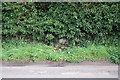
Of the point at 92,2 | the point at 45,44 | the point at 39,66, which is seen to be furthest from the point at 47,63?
the point at 92,2

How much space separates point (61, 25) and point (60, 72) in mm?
1887

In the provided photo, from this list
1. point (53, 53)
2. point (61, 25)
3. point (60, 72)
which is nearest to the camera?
point (60, 72)

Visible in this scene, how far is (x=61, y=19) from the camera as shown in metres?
6.46

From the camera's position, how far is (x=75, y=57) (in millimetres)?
5770

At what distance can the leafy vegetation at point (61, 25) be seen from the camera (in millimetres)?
6359

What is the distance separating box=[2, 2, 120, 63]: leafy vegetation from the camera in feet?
20.9

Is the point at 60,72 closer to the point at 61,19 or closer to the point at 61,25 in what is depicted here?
the point at 61,25

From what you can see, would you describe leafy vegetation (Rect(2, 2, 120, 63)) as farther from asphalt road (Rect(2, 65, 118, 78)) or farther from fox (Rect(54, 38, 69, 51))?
asphalt road (Rect(2, 65, 118, 78))

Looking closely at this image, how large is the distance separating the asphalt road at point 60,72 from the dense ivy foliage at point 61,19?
62.3 inches

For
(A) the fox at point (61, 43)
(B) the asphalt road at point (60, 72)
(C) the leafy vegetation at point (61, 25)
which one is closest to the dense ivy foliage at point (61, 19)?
(C) the leafy vegetation at point (61, 25)

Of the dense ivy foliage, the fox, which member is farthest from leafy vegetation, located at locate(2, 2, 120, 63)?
the fox

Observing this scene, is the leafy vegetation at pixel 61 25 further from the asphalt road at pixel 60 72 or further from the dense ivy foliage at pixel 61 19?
the asphalt road at pixel 60 72

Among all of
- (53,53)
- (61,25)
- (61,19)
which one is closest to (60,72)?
(53,53)

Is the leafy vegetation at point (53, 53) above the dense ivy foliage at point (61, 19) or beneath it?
beneath
